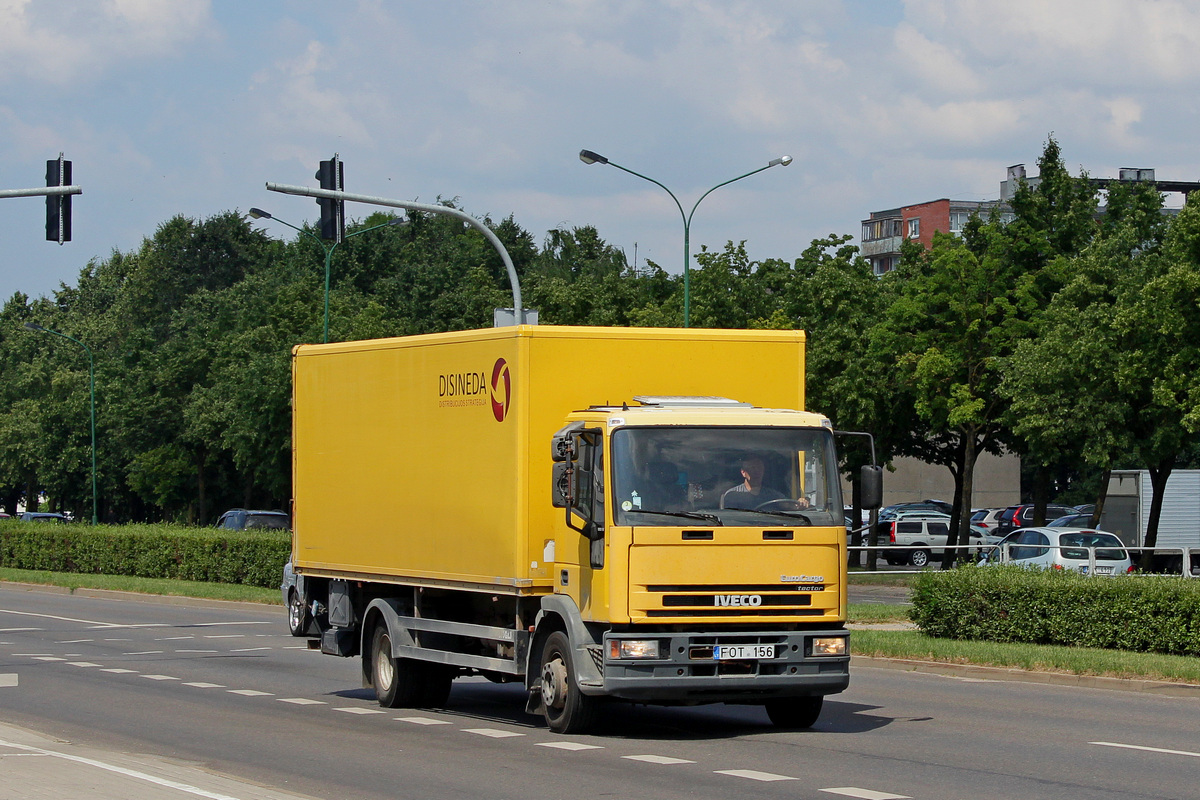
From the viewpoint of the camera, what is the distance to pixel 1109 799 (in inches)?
375

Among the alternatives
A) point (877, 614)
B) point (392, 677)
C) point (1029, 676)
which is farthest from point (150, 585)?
point (1029, 676)

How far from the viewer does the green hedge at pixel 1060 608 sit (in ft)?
63.1

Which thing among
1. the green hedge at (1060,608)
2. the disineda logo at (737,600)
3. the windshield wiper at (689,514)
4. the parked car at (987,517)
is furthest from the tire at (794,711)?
the parked car at (987,517)

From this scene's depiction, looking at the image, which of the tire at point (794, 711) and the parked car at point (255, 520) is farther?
the parked car at point (255, 520)

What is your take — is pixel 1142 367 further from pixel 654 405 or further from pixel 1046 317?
pixel 654 405

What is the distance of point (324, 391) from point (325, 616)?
89.4 inches

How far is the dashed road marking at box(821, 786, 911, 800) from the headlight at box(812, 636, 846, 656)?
237 centimetres

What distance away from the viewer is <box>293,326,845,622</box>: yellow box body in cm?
1203

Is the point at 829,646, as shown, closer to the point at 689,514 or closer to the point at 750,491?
the point at 750,491

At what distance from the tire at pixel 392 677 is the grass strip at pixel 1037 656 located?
6931mm

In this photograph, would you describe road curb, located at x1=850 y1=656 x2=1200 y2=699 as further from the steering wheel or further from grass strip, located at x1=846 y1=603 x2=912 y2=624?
the steering wheel

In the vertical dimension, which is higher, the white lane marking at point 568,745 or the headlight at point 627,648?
the headlight at point 627,648

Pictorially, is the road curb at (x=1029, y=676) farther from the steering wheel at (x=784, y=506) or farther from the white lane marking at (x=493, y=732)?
the white lane marking at (x=493, y=732)

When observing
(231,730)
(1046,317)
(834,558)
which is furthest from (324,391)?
(1046,317)
